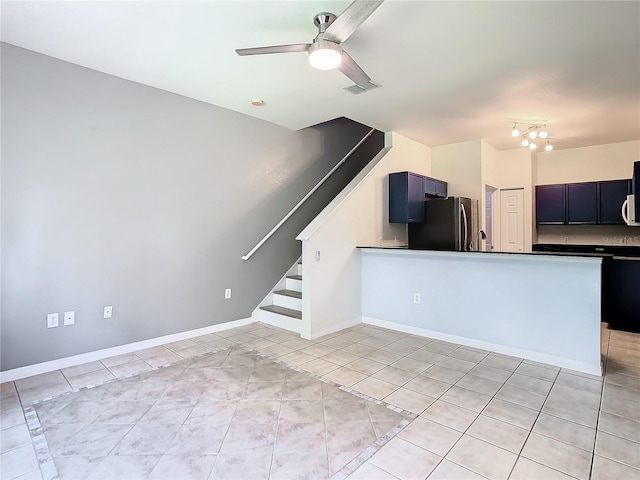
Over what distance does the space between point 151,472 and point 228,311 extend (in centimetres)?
249

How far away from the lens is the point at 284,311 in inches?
168

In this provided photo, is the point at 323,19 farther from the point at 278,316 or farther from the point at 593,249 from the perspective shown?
the point at 593,249

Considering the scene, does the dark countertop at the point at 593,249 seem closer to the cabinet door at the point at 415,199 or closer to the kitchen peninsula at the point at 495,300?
the kitchen peninsula at the point at 495,300

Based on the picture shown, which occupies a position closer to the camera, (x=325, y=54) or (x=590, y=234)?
(x=325, y=54)

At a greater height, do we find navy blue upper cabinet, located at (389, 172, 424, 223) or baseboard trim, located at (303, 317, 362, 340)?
navy blue upper cabinet, located at (389, 172, 424, 223)

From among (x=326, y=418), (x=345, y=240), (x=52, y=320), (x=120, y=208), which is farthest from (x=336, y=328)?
(x=52, y=320)

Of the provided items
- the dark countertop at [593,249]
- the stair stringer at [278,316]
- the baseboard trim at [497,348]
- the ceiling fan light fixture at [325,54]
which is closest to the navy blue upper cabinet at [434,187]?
the dark countertop at [593,249]

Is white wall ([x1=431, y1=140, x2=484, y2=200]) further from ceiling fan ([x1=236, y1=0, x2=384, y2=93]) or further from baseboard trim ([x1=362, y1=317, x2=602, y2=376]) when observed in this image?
ceiling fan ([x1=236, y1=0, x2=384, y2=93])

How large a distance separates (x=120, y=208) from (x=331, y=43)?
8.01 ft

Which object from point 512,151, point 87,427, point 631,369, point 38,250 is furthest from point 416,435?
point 512,151

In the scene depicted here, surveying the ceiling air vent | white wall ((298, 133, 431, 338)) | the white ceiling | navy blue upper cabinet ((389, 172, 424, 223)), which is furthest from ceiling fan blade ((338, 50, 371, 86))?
navy blue upper cabinet ((389, 172, 424, 223))

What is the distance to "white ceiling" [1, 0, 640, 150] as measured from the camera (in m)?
2.17

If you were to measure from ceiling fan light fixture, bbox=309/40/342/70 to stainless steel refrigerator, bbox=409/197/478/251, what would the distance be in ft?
9.89

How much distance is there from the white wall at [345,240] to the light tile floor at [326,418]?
703 mm
